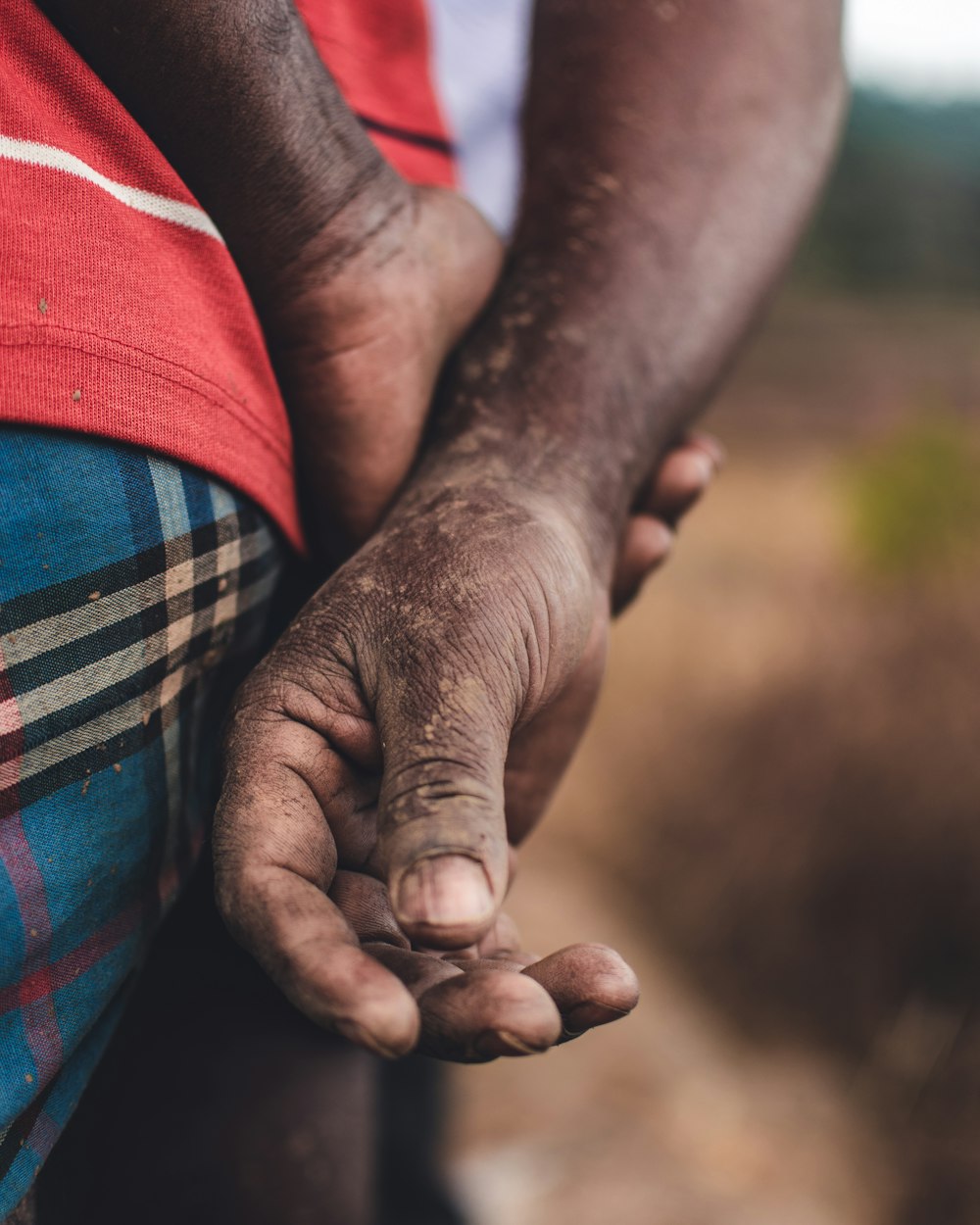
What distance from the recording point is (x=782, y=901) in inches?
109

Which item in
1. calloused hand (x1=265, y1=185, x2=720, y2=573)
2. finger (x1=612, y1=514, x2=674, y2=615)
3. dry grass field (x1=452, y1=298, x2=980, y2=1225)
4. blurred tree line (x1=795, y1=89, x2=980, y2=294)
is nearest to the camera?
calloused hand (x1=265, y1=185, x2=720, y2=573)

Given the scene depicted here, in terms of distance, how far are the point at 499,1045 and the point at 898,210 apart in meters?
17.4

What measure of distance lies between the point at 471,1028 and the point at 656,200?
611 millimetres

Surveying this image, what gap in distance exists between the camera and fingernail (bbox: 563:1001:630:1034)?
435 mm

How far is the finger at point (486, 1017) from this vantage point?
1.32ft

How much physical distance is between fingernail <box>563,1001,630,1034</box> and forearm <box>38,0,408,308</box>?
43 centimetres

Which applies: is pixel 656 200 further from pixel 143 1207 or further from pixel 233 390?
pixel 143 1207

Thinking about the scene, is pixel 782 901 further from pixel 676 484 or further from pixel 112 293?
pixel 112 293

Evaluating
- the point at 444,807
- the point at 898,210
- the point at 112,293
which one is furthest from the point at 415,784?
the point at 898,210

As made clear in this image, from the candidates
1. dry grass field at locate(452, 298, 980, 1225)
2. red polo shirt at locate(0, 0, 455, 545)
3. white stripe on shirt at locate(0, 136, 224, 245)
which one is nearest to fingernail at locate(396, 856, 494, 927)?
red polo shirt at locate(0, 0, 455, 545)

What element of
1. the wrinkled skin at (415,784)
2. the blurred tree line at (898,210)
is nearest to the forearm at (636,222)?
the wrinkled skin at (415,784)

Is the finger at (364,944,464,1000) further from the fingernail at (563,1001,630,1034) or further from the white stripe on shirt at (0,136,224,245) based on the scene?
the white stripe on shirt at (0,136,224,245)

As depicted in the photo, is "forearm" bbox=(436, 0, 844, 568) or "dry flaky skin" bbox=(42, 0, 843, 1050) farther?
"forearm" bbox=(436, 0, 844, 568)

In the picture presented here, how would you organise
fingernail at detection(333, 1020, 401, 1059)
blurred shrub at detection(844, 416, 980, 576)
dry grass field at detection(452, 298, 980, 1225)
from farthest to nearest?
blurred shrub at detection(844, 416, 980, 576) → dry grass field at detection(452, 298, 980, 1225) → fingernail at detection(333, 1020, 401, 1059)
